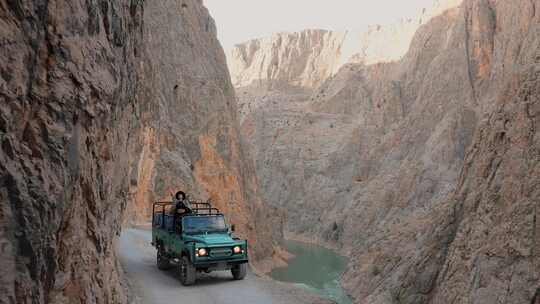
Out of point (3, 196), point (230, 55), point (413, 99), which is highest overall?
point (230, 55)

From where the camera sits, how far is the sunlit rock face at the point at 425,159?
13.9 m

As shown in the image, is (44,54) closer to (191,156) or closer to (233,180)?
(191,156)

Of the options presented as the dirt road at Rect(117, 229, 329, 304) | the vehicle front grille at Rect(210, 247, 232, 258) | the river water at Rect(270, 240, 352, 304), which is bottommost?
the river water at Rect(270, 240, 352, 304)

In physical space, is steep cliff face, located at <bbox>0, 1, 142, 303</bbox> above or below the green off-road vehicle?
above

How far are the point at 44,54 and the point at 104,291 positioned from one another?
13.7 feet

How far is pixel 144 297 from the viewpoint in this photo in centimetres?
1139

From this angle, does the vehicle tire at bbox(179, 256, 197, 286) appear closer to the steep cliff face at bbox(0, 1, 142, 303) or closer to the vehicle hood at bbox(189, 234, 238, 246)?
the vehicle hood at bbox(189, 234, 238, 246)

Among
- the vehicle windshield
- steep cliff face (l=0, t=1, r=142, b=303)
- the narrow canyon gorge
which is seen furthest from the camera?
the vehicle windshield

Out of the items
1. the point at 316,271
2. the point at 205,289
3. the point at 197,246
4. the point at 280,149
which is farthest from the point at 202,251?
the point at 280,149

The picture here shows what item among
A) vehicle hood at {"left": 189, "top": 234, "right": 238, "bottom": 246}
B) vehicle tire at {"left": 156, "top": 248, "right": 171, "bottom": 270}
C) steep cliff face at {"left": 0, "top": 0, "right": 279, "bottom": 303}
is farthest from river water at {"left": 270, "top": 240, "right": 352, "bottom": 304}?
steep cliff face at {"left": 0, "top": 0, "right": 279, "bottom": 303}

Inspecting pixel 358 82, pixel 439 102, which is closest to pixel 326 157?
pixel 358 82

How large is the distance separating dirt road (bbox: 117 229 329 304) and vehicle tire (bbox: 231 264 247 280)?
0.14 meters

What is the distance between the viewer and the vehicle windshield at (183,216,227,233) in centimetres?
1319

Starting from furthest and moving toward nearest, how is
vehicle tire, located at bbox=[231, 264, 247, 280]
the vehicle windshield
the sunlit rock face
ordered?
the sunlit rock face → the vehicle windshield → vehicle tire, located at bbox=[231, 264, 247, 280]
